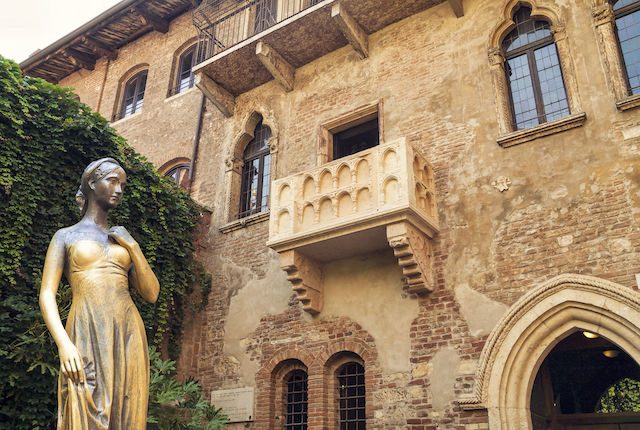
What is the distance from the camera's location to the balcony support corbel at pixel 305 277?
28.3 feet

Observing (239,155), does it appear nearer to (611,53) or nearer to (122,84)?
(122,84)

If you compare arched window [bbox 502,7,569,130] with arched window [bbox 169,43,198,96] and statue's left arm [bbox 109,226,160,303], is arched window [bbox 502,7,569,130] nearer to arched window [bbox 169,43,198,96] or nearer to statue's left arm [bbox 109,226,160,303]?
statue's left arm [bbox 109,226,160,303]

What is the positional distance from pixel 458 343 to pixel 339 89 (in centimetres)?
500

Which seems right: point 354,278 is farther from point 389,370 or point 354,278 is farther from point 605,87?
point 605,87

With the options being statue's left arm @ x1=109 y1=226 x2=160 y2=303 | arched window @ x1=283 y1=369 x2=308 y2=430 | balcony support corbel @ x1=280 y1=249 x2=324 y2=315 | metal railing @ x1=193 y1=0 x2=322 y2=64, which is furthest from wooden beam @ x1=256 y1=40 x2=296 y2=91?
statue's left arm @ x1=109 y1=226 x2=160 y2=303

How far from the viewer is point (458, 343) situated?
7512 mm

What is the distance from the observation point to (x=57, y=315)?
3.40m

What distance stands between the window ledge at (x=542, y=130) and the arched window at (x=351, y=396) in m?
3.85

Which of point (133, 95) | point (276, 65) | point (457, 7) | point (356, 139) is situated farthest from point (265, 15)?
point (133, 95)

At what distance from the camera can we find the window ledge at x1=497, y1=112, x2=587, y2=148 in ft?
24.7

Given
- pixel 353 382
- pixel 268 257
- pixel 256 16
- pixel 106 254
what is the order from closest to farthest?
pixel 106 254 < pixel 353 382 < pixel 268 257 < pixel 256 16

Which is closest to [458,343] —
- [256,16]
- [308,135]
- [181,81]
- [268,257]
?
[268,257]

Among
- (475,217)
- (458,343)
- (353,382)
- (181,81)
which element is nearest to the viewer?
(458,343)

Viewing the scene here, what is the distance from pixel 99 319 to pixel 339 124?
7.28 metres
